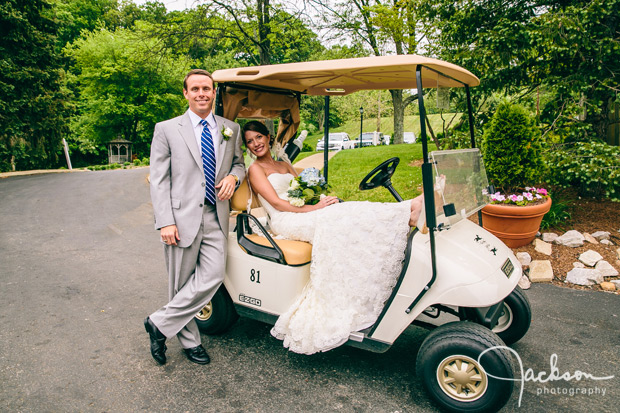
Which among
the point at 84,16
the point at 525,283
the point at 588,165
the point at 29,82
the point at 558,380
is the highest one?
the point at 84,16

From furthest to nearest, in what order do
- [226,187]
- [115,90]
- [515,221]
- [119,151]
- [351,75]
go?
[119,151] → [115,90] → [515,221] → [351,75] → [226,187]

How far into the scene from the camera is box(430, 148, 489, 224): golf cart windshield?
2.52 meters

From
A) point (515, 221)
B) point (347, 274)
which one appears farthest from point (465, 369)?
point (515, 221)

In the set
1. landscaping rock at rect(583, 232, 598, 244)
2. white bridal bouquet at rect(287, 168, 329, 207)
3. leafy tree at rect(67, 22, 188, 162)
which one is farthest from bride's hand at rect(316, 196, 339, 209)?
leafy tree at rect(67, 22, 188, 162)

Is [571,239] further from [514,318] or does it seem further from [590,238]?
[514,318]

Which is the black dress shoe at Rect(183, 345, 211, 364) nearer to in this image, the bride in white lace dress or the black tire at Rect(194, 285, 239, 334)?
the black tire at Rect(194, 285, 239, 334)

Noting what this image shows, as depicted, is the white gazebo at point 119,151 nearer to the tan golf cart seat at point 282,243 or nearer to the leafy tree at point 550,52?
the leafy tree at point 550,52

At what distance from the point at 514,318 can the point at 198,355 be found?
2.28 meters

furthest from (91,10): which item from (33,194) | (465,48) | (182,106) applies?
(465,48)

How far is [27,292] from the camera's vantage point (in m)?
4.20

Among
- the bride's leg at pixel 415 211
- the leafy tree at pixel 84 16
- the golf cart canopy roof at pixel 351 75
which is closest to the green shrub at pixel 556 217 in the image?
the golf cart canopy roof at pixel 351 75

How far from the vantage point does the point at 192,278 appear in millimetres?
2982

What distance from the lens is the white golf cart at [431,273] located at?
231 cm

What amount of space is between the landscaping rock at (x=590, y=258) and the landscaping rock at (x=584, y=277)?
21 centimetres
